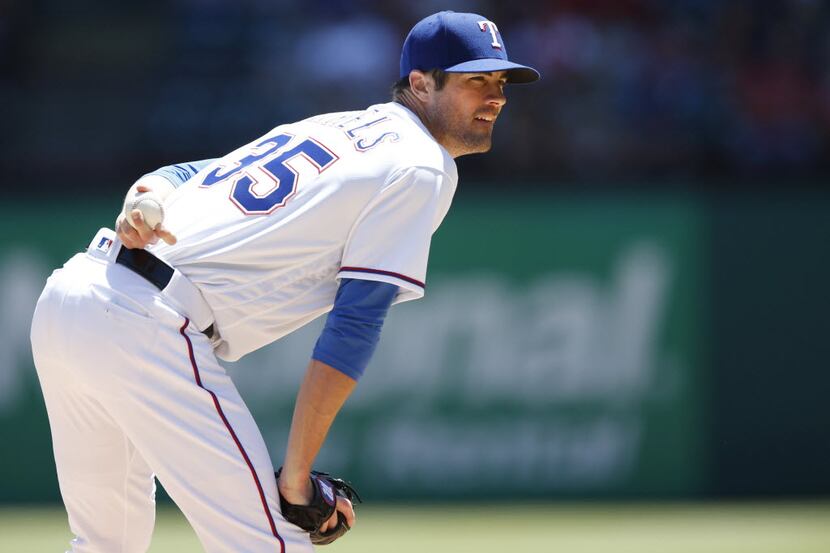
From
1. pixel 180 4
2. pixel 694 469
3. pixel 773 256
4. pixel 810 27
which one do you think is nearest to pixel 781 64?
pixel 810 27

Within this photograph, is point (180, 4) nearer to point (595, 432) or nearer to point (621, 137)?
point (621, 137)

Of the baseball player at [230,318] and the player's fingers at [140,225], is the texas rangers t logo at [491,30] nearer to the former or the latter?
the baseball player at [230,318]

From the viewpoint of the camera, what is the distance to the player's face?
12.8 feet

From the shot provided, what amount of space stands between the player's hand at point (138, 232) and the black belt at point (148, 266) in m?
0.03

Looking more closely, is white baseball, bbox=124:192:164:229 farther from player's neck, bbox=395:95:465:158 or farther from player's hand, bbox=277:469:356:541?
player's neck, bbox=395:95:465:158

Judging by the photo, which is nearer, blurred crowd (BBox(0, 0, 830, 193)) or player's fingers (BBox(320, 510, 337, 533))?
player's fingers (BBox(320, 510, 337, 533))

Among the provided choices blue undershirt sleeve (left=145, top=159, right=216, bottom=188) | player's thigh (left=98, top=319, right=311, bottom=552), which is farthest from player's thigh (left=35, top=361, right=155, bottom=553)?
blue undershirt sleeve (left=145, top=159, right=216, bottom=188)

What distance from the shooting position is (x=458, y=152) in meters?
4.02

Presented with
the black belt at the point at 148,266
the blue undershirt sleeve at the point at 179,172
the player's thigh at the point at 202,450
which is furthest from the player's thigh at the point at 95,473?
the blue undershirt sleeve at the point at 179,172

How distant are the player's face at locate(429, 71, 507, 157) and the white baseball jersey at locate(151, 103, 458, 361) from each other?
27cm

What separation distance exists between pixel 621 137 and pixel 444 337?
2.43m

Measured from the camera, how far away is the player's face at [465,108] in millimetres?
3910

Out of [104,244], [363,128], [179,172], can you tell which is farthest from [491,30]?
[104,244]

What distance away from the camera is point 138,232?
348 cm
